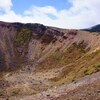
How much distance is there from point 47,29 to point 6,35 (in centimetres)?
2397

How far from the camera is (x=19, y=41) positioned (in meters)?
171

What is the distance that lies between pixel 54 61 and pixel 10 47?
3393 centimetres

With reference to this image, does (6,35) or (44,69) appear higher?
(6,35)

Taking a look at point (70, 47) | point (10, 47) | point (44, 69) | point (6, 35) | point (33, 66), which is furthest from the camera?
point (6, 35)

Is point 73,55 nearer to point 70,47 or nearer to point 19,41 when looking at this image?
point 70,47

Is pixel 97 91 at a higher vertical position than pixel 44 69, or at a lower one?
higher

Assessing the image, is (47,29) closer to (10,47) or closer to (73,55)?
(10,47)

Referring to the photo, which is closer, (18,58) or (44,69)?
(44,69)

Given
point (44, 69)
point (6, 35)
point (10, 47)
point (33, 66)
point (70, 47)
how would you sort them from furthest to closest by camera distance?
point (6, 35)
point (10, 47)
point (70, 47)
point (33, 66)
point (44, 69)

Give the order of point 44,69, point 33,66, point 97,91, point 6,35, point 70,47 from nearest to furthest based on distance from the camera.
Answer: point 97,91 < point 44,69 < point 33,66 < point 70,47 < point 6,35

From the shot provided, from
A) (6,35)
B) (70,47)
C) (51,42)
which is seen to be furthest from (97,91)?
(6,35)

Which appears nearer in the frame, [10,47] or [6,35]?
[10,47]

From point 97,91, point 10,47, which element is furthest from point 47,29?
point 97,91

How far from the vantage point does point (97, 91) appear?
38.5 m
